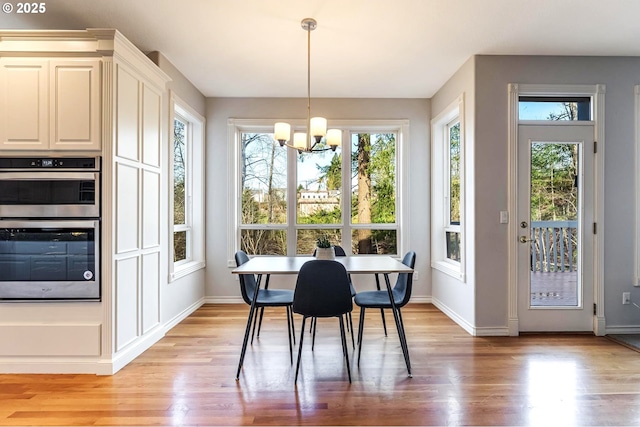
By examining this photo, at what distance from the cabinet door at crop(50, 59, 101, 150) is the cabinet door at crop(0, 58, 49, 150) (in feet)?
0.29

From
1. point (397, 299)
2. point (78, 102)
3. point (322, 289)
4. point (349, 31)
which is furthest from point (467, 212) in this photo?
point (78, 102)

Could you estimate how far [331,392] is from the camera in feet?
7.45

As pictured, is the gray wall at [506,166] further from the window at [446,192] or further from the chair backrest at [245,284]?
the chair backrest at [245,284]

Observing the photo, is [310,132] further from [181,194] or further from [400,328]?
[181,194]

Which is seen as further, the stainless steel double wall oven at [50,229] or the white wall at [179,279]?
the white wall at [179,279]

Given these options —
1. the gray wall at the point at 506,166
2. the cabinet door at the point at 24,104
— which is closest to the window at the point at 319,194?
the gray wall at the point at 506,166

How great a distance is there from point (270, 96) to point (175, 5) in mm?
2009

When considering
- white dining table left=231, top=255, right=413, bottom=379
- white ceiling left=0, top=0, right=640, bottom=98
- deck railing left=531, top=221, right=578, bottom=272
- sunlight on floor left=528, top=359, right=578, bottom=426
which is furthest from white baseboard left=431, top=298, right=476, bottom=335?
white ceiling left=0, top=0, right=640, bottom=98

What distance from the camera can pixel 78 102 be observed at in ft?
8.29

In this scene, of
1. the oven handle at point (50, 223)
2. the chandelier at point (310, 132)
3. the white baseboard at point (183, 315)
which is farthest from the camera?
the white baseboard at point (183, 315)

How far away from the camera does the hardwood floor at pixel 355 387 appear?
201 centimetres

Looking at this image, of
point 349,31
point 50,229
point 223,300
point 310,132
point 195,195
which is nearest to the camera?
point 50,229

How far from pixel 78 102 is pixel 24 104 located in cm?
37

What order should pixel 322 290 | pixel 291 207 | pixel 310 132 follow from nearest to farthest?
pixel 322 290
pixel 310 132
pixel 291 207
